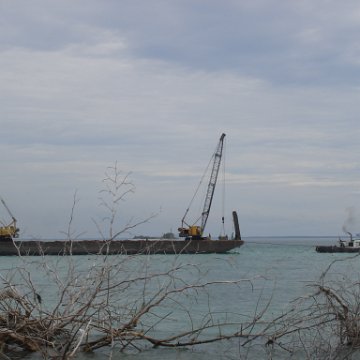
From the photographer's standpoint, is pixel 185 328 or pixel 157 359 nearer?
pixel 157 359

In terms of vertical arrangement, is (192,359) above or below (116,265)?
below

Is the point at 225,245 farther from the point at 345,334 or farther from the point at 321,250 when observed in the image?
the point at 345,334

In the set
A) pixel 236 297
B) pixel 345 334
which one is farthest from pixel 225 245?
pixel 345 334

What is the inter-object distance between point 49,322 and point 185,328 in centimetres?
729

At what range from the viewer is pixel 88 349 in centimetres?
1317

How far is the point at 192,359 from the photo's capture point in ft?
45.2

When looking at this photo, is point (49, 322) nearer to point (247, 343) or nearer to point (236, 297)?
point (247, 343)

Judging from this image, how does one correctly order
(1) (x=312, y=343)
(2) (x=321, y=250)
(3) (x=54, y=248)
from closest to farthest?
1. (1) (x=312, y=343)
2. (3) (x=54, y=248)
3. (2) (x=321, y=250)

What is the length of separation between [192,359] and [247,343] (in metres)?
1.80

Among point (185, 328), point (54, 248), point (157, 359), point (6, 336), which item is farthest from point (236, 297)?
point (54, 248)

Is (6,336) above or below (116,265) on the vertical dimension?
below

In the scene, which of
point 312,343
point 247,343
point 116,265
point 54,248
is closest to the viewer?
point 116,265

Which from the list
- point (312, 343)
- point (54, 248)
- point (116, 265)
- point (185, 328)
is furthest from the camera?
point (54, 248)

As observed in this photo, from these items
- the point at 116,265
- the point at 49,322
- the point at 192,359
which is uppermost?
the point at 116,265
